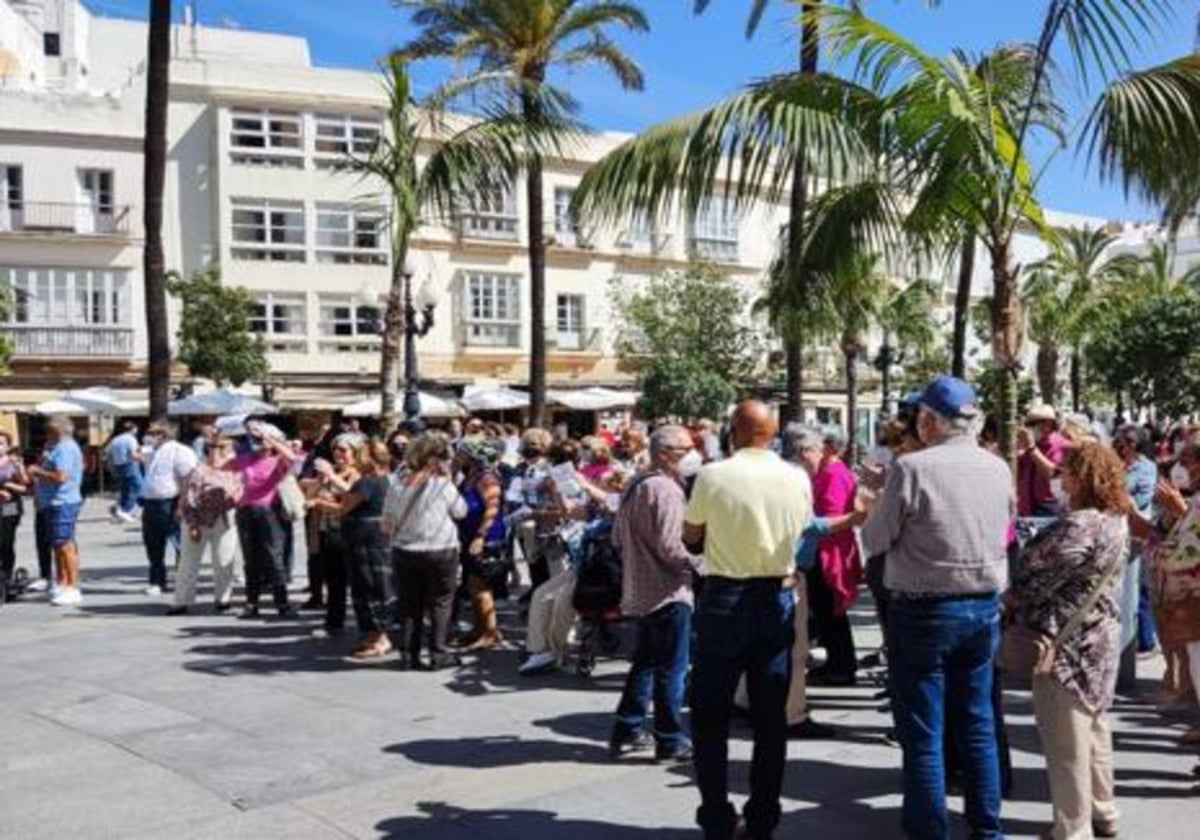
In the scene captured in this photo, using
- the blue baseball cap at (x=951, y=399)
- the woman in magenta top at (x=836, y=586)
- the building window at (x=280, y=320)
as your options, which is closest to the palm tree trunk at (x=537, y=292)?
the woman in magenta top at (x=836, y=586)

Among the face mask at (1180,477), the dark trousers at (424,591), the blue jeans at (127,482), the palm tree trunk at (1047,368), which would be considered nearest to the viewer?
the face mask at (1180,477)

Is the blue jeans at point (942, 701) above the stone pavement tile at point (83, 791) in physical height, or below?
above

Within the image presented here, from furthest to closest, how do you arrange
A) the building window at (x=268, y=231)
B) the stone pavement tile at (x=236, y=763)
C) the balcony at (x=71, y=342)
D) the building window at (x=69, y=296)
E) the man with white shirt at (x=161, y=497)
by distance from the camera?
1. the building window at (x=268, y=231)
2. the building window at (x=69, y=296)
3. the balcony at (x=71, y=342)
4. the man with white shirt at (x=161, y=497)
5. the stone pavement tile at (x=236, y=763)

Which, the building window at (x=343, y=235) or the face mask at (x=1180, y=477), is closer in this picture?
the face mask at (x=1180, y=477)

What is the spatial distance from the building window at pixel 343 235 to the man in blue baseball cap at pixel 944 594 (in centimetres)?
3378

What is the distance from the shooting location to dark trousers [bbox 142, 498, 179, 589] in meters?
11.9

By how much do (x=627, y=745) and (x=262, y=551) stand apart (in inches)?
217

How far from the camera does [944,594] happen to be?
430cm

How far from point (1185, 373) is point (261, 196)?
2744 centimetres

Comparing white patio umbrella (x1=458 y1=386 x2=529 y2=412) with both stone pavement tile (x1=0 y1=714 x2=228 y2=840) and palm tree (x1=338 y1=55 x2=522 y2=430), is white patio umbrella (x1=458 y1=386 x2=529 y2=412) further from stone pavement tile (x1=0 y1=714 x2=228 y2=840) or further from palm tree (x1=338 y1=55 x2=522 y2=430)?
stone pavement tile (x1=0 y1=714 x2=228 y2=840)

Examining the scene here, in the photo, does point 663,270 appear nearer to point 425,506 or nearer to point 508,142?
point 508,142

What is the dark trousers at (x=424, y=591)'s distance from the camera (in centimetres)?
804

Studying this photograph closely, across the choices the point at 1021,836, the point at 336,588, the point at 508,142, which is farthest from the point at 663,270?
the point at 1021,836

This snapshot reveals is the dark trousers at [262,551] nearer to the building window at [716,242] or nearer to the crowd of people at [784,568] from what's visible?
the crowd of people at [784,568]
